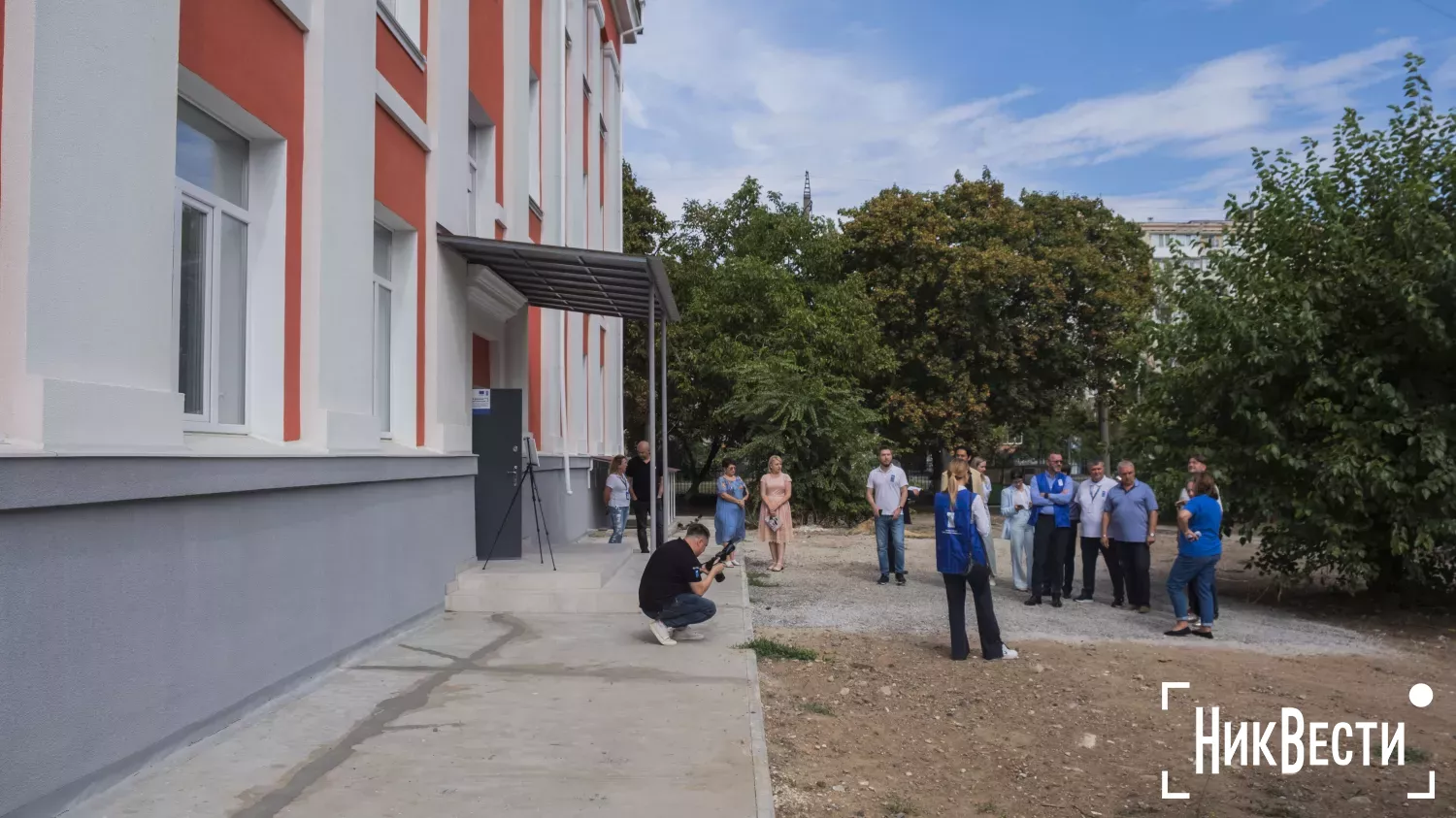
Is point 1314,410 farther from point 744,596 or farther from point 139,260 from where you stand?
point 139,260

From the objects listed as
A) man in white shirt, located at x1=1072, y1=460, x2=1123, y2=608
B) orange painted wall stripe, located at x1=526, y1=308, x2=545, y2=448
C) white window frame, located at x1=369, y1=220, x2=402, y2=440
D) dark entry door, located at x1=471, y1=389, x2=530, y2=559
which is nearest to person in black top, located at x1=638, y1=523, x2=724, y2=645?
white window frame, located at x1=369, y1=220, x2=402, y2=440

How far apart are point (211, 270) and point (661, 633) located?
4370 mm

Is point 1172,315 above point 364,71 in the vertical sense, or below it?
below

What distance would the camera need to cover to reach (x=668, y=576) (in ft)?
29.1

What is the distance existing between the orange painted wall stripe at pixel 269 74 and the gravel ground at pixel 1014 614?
555cm

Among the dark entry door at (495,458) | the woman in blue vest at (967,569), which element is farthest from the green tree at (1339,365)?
the dark entry door at (495,458)

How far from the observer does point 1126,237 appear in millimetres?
35469

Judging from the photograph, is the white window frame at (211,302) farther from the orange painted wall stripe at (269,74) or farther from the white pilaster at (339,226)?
the white pilaster at (339,226)

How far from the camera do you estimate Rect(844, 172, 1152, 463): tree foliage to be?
32.1 m

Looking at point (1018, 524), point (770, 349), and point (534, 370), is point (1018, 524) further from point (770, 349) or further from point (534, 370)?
point (770, 349)

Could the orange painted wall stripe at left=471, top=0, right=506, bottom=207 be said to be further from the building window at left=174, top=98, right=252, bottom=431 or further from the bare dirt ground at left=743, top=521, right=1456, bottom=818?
the bare dirt ground at left=743, top=521, right=1456, bottom=818

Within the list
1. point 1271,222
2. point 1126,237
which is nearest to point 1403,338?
point 1271,222

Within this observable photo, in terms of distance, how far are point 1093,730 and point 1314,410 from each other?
691 cm

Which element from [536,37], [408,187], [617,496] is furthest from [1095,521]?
[536,37]
